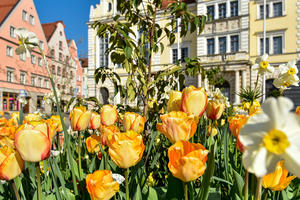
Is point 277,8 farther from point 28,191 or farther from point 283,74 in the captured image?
point 28,191

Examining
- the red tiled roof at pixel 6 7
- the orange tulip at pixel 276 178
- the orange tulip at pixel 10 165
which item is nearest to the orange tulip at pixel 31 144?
the orange tulip at pixel 10 165

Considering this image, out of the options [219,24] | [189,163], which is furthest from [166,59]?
[189,163]

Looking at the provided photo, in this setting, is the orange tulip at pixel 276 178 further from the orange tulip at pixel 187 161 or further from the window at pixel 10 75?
the window at pixel 10 75

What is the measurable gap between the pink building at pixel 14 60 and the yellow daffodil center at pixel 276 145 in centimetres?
1883

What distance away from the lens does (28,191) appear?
2.71 feet

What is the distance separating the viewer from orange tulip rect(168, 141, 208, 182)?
49 centimetres

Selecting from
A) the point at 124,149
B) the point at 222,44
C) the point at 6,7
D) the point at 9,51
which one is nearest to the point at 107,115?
the point at 124,149

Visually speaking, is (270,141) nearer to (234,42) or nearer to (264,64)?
(264,64)

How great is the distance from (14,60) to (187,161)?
22.5 meters

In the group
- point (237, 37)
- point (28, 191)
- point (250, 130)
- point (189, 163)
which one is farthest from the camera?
point (237, 37)

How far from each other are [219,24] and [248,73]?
408cm

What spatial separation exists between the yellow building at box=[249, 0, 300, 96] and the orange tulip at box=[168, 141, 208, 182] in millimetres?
15370

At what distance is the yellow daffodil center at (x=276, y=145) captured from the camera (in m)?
0.29

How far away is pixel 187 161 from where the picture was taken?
1.60 feet
